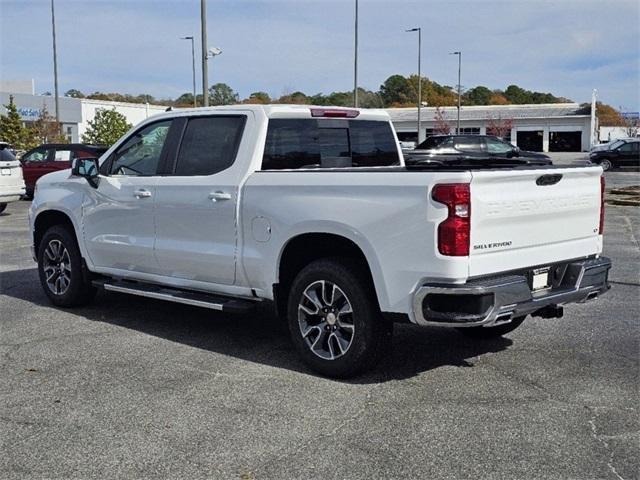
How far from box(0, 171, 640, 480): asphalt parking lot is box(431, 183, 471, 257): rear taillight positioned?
3.36ft

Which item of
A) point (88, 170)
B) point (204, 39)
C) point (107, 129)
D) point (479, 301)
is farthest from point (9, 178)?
point (107, 129)

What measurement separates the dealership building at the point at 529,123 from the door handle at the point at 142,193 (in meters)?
67.8

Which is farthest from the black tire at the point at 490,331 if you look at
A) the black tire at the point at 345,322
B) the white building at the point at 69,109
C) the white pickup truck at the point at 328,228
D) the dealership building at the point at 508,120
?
the dealership building at the point at 508,120

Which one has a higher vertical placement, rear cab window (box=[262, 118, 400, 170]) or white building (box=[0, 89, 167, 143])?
white building (box=[0, 89, 167, 143])

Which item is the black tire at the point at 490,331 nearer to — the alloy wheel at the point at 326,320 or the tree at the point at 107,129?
the alloy wheel at the point at 326,320

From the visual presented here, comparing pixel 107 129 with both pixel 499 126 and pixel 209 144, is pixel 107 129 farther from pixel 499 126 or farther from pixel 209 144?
pixel 209 144

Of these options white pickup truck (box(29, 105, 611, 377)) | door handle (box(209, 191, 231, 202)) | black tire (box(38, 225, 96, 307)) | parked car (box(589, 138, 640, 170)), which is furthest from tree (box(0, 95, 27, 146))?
door handle (box(209, 191, 231, 202))

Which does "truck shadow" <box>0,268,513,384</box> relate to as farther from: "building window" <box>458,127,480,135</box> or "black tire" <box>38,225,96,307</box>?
"building window" <box>458,127,480,135</box>

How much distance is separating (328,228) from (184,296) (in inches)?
67.1

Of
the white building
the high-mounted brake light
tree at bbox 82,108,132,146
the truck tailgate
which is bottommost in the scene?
the truck tailgate

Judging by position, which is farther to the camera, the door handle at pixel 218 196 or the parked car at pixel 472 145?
the parked car at pixel 472 145

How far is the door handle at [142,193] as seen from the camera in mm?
6605

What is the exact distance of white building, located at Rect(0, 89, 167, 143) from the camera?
58906 mm

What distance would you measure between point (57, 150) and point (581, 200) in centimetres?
1920
